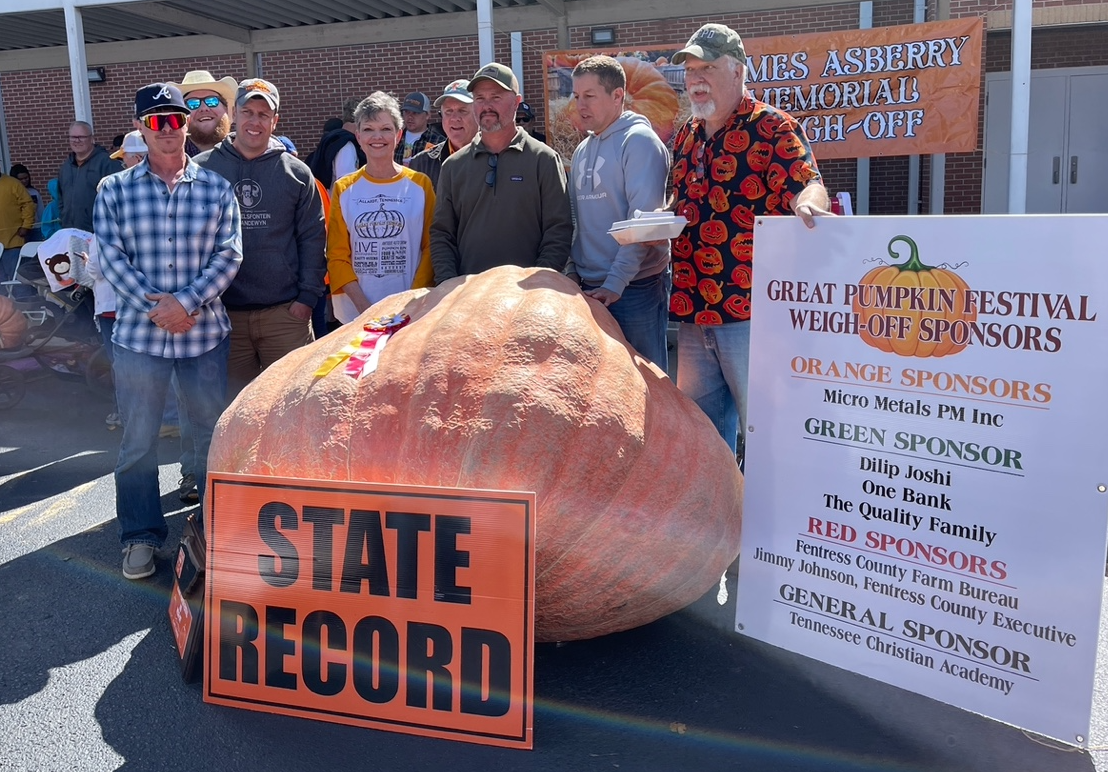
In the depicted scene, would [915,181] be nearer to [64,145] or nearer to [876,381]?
[876,381]

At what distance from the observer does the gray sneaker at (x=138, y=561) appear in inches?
152

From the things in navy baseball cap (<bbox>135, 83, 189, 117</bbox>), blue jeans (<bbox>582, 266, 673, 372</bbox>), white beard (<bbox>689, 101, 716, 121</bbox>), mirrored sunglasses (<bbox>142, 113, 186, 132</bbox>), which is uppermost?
navy baseball cap (<bbox>135, 83, 189, 117</bbox>)

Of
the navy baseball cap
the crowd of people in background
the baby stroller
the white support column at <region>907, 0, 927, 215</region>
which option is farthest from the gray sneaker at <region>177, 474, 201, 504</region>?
the white support column at <region>907, 0, 927, 215</region>

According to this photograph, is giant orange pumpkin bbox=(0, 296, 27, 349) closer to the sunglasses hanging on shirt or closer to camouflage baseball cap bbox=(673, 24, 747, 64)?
the sunglasses hanging on shirt

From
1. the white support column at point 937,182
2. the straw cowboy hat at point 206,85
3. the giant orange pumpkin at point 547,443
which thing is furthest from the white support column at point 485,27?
the giant orange pumpkin at point 547,443

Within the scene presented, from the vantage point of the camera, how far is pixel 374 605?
2594 millimetres

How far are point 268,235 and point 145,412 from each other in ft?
3.44

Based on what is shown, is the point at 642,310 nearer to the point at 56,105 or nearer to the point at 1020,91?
the point at 1020,91

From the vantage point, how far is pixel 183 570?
3160 millimetres

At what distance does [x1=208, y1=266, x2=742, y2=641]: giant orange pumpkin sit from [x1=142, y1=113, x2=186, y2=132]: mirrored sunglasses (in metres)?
1.39

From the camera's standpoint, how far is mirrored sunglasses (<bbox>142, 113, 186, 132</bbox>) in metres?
3.71

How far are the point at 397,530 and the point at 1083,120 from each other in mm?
14047

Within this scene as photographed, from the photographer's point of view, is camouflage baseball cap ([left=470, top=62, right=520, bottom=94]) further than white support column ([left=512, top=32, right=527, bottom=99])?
No

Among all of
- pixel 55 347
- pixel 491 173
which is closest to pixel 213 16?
pixel 55 347
